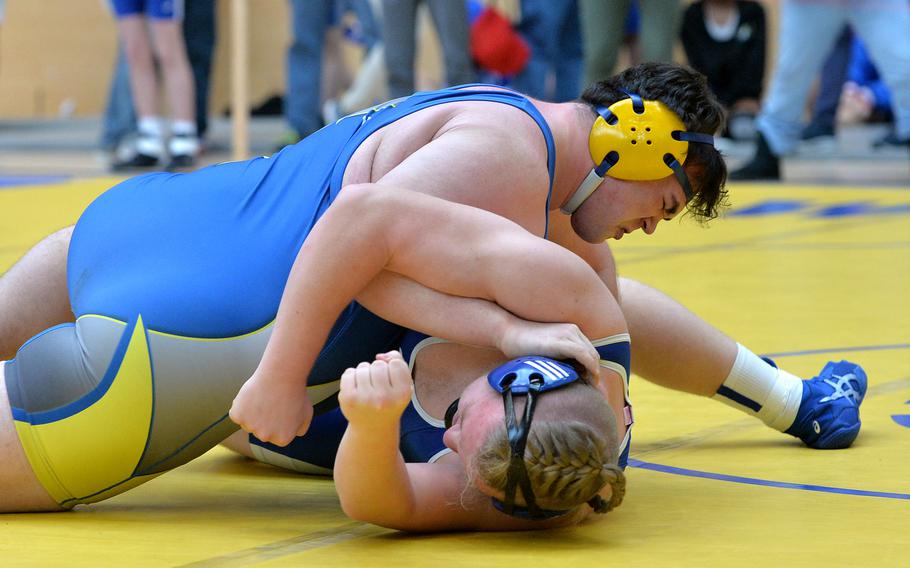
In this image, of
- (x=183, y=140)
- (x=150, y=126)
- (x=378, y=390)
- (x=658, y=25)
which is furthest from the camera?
(x=150, y=126)

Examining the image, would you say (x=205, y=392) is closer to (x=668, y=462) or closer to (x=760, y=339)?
(x=668, y=462)

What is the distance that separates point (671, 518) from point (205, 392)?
73cm

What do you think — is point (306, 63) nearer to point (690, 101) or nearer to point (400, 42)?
point (400, 42)

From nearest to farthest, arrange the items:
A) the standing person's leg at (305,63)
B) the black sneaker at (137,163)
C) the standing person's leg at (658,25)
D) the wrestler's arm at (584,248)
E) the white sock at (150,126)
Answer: the wrestler's arm at (584,248), the standing person's leg at (658,25), the white sock at (150,126), the black sneaker at (137,163), the standing person's leg at (305,63)

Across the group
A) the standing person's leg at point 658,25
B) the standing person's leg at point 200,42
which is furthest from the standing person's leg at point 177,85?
the standing person's leg at point 658,25

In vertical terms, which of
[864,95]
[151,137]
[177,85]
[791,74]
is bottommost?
[864,95]

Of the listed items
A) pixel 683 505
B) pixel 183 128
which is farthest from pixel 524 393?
pixel 183 128

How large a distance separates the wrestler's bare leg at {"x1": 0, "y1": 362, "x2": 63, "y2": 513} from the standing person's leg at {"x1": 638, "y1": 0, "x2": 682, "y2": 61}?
5.79 metres

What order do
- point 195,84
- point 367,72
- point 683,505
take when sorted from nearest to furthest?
1. point 683,505
2. point 367,72
3. point 195,84

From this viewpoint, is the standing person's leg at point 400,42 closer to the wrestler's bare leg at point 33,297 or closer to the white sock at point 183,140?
the white sock at point 183,140

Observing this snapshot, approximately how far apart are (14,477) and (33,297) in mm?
381

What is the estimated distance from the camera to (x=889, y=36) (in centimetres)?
743

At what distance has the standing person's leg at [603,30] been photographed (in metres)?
7.85

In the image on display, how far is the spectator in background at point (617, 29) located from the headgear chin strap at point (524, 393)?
5.79m
